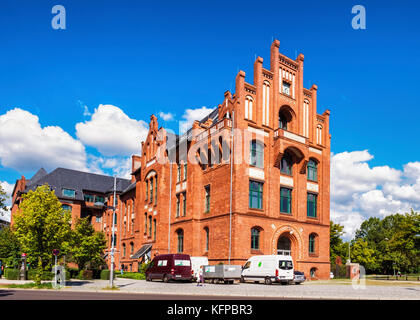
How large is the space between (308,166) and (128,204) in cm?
2979

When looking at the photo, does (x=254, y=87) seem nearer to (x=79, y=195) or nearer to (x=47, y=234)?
(x=47, y=234)

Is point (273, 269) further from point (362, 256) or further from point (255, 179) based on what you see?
point (362, 256)

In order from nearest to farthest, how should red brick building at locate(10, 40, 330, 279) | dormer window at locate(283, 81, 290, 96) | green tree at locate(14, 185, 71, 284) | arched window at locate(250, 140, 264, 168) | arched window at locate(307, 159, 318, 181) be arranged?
green tree at locate(14, 185, 71, 284), red brick building at locate(10, 40, 330, 279), arched window at locate(250, 140, 264, 168), dormer window at locate(283, 81, 290, 96), arched window at locate(307, 159, 318, 181)

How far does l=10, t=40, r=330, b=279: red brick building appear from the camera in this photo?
36.6 m

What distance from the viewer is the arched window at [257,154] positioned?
37434mm

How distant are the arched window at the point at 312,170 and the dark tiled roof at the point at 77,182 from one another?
120ft

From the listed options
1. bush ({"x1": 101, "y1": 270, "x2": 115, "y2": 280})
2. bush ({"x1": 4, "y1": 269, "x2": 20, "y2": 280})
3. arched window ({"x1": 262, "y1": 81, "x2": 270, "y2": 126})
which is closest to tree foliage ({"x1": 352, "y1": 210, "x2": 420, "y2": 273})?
arched window ({"x1": 262, "y1": 81, "x2": 270, "y2": 126})

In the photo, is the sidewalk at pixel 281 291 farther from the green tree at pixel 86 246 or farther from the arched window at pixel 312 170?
the arched window at pixel 312 170

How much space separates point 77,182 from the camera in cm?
6925

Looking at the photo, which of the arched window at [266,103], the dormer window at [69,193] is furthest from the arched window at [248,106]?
the dormer window at [69,193]

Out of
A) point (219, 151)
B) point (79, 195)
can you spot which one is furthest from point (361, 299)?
point (79, 195)

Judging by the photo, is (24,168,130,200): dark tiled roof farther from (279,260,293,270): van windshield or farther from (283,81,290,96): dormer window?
(279,260,293,270): van windshield

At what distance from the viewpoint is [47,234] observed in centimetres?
2788

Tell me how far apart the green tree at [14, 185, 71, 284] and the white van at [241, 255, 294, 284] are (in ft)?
47.8
